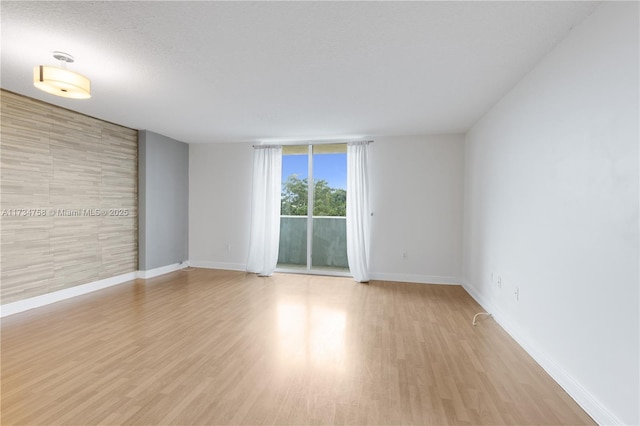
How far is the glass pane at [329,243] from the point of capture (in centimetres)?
534

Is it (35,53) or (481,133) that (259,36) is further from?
(481,133)

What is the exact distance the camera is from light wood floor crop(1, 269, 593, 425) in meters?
1.71

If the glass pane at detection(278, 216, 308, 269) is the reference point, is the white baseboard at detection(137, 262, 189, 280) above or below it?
below

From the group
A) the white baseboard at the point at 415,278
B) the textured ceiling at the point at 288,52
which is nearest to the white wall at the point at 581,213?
the textured ceiling at the point at 288,52

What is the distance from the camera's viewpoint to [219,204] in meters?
5.71

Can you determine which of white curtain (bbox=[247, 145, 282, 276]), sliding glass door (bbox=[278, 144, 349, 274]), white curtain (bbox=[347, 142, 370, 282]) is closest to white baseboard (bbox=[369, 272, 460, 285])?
white curtain (bbox=[347, 142, 370, 282])

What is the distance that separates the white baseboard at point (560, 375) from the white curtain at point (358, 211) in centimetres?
210

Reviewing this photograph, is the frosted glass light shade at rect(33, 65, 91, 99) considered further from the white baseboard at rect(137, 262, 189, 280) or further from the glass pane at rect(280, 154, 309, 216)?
the glass pane at rect(280, 154, 309, 216)

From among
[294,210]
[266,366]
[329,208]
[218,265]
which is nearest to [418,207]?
[329,208]

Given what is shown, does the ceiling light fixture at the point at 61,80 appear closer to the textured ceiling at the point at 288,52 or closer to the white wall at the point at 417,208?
the textured ceiling at the point at 288,52

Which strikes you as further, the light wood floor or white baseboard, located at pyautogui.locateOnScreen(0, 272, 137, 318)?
white baseboard, located at pyautogui.locateOnScreen(0, 272, 137, 318)

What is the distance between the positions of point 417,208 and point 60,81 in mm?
4666

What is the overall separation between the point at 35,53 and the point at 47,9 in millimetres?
765

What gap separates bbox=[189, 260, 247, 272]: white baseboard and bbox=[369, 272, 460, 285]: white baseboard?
255cm
